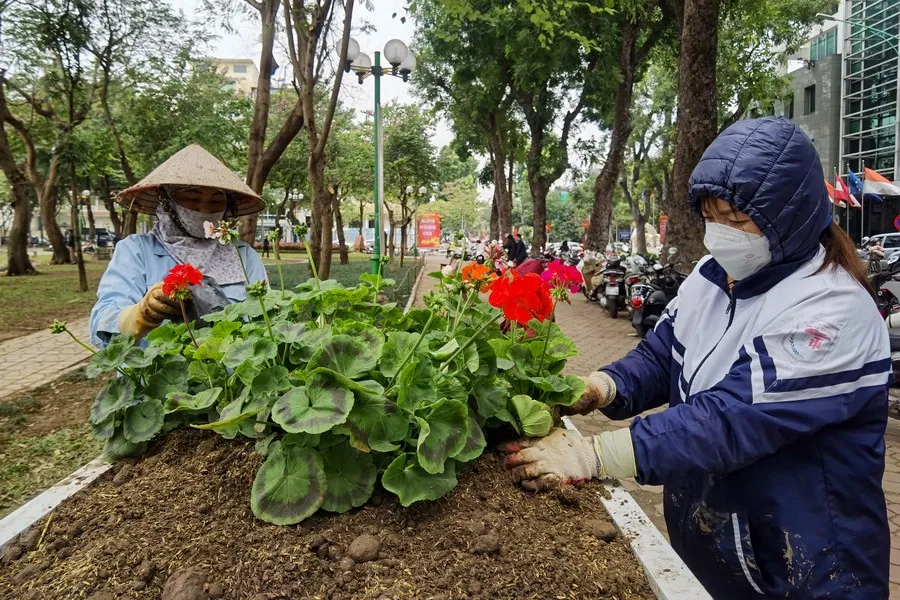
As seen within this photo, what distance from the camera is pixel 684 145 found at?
26.8 feet

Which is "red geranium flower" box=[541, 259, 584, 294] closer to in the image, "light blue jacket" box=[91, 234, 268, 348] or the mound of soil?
the mound of soil

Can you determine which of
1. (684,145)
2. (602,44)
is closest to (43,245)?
(602,44)

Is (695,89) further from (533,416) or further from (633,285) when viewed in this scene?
(533,416)

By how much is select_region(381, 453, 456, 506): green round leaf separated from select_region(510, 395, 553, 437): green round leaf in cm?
31

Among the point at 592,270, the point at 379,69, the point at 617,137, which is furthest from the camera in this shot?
the point at 617,137

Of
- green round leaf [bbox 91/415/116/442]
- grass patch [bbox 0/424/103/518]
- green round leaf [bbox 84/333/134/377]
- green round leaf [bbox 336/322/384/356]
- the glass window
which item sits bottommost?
grass patch [bbox 0/424/103/518]

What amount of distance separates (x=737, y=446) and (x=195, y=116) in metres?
17.0

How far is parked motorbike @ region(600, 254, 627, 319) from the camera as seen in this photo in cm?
1126

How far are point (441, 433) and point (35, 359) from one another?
7.67m

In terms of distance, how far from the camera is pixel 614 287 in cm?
1122

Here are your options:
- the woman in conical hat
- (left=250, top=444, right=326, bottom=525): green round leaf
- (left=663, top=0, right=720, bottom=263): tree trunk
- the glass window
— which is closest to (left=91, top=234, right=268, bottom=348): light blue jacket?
the woman in conical hat

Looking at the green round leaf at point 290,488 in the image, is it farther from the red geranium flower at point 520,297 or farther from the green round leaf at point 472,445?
the red geranium flower at point 520,297

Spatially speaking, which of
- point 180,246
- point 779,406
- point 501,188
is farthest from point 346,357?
point 501,188

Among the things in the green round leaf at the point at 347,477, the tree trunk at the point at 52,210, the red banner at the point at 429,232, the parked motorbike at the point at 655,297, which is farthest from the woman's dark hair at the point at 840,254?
the red banner at the point at 429,232
